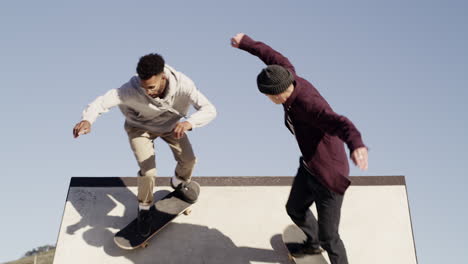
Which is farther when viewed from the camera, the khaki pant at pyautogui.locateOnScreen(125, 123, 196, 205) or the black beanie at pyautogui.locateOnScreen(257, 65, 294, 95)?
the khaki pant at pyautogui.locateOnScreen(125, 123, 196, 205)

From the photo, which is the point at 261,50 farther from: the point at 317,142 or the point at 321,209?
the point at 321,209

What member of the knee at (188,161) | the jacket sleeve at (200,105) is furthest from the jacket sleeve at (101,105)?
the knee at (188,161)

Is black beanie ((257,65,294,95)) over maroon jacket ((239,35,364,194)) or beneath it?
over

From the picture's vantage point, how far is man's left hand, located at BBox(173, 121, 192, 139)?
4621 millimetres

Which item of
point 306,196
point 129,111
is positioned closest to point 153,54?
point 129,111

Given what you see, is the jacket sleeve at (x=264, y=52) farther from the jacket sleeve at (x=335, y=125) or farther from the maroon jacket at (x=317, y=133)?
the jacket sleeve at (x=335, y=125)

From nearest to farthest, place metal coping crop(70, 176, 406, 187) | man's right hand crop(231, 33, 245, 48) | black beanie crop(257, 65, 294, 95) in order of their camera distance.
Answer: black beanie crop(257, 65, 294, 95), man's right hand crop(231, 33, 245, 48), metal coping crop(70, 176, 406, 187)

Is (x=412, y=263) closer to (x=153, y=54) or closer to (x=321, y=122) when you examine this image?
(x=321, y=122)

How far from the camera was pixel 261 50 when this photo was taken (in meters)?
5.16

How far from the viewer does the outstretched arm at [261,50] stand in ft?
16.5

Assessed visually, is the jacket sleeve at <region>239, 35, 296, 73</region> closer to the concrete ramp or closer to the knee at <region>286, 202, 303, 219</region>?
the knee at <region>286, 202, 303, 219</region>

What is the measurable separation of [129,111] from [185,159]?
1002mm

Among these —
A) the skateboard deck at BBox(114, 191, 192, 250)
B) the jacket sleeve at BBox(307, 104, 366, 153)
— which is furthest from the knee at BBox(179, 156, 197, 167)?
the jacket sleeve at BBox(307, 104, 366, 153)

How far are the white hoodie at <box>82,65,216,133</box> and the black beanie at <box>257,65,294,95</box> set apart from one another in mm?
911
